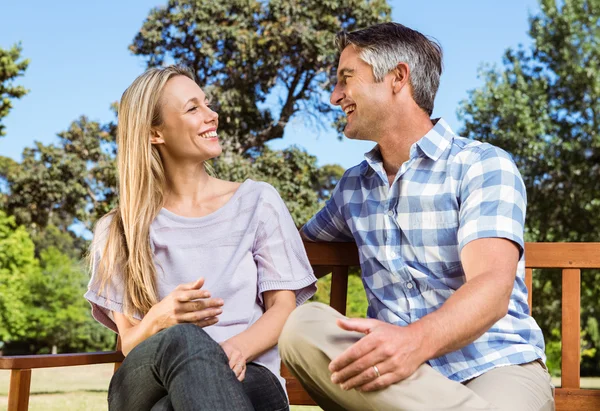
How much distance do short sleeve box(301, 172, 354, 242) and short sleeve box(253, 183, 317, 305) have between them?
0.66 ft

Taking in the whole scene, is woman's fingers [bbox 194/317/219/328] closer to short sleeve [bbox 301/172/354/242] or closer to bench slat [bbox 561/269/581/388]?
short sleeve [bbox 301/172/354/242]

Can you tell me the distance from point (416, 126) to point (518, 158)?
14.1 meters

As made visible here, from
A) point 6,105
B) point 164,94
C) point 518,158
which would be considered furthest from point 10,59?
point 164,94

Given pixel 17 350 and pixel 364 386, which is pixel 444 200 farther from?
pixel 17 350

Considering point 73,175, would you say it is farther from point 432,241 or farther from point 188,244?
point 432,241

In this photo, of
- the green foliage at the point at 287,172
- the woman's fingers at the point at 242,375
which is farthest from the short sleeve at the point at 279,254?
the green foliage at the point at 287,172

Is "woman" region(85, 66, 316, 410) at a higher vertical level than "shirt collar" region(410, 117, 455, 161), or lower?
lower

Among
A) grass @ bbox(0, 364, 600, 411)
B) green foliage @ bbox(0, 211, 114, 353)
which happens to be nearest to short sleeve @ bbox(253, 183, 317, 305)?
grass @ bbox(0, 364, 600, 411)

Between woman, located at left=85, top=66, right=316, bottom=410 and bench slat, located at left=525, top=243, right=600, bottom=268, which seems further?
bench slat, located at left=525, top=243, right=600, bottom=268

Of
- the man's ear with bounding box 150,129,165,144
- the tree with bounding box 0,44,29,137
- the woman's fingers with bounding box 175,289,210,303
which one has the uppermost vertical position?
the tree with bounding box 0,44,29,137

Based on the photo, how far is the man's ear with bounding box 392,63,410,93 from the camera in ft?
7.93

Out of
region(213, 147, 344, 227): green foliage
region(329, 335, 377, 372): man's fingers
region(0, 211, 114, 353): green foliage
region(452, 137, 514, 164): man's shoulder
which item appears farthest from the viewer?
region(0, 211, 114, 353): green foliage

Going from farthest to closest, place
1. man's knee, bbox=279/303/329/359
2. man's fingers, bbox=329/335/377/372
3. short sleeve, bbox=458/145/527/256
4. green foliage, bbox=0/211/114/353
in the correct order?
green foliage, bbox=0/211/114/353, short sleeve, bbox=458/145/527/256, man's knee, bbox=279/303/329/359, man's fingers, bbox=329/335/377/372

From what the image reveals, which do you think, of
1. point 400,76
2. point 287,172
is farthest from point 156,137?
point 287,172
